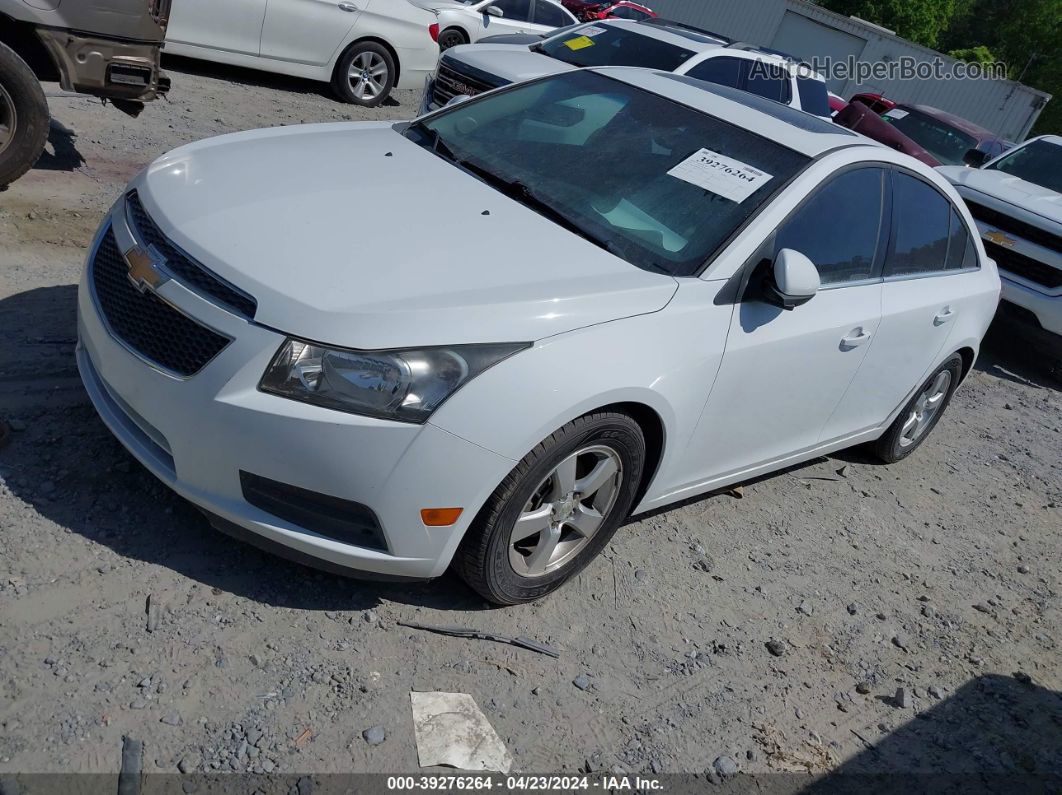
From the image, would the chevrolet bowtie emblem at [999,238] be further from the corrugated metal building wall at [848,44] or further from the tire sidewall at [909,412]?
the corrugated metal building wall at [848,44]

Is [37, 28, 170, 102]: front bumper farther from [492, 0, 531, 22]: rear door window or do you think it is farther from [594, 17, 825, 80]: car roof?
[492, 0, 531, 22]: rear door window

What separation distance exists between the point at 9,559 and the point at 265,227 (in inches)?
53.4

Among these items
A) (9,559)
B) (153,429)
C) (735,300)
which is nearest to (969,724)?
(735,300)

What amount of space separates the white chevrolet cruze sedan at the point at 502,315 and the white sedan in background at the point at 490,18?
32.6 feet

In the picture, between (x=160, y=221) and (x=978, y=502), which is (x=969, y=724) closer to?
(x=978, y=502)

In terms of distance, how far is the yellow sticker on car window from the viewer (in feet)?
32.6

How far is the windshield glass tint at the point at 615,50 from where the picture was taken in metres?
9.75

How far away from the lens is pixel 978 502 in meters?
5.68

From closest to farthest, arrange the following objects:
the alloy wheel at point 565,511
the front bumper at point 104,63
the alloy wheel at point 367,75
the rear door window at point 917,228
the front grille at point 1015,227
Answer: the alloy wheel at point 565,511 → the rear door window at point 917,228 → the front bumper at point 104,63 → the front grille at point 1015,227 → the alloy wheel at point 367,75

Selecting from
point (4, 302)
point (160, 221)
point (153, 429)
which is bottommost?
point (4, 302)

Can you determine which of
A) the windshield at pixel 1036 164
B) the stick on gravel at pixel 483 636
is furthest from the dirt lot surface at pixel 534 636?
the windshield at pixel 1036 164

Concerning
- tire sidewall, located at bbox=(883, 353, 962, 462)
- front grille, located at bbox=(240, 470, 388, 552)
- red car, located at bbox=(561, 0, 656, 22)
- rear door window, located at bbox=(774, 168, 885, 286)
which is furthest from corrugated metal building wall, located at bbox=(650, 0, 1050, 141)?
front grille, located at bbox=(240, 470, 388, 552)

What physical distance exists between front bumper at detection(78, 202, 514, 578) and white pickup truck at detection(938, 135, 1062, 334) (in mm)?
6713

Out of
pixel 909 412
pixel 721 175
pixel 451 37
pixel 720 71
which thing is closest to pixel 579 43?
pixel 720 71
